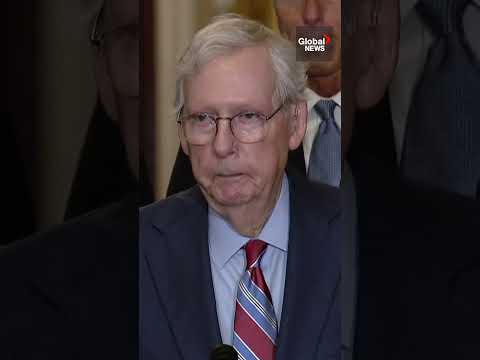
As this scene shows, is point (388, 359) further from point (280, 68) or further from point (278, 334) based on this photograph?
point (280, 68)

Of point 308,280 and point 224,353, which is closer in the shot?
point 224,353

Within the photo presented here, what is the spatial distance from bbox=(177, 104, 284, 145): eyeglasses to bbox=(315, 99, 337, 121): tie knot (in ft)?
0.27

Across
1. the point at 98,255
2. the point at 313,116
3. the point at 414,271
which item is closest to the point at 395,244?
the point at 414,271

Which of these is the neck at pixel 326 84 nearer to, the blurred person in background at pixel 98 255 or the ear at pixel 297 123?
the ear at pixel 297 123

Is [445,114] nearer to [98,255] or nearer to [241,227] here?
[241,227]

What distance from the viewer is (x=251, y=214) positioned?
4.80ft

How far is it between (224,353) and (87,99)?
52 centimetres

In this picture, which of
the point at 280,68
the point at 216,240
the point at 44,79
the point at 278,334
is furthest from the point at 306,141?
the point at 44,79

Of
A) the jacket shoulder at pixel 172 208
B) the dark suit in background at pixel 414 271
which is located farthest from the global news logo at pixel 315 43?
the jacket shoulder at pixel 172 208

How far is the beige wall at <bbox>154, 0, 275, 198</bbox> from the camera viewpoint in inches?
57.0

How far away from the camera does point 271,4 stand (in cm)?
145

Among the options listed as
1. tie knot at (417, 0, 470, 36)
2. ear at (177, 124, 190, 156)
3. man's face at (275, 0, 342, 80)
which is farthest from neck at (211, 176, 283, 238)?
tie knot at (417, 0, 470, 36)

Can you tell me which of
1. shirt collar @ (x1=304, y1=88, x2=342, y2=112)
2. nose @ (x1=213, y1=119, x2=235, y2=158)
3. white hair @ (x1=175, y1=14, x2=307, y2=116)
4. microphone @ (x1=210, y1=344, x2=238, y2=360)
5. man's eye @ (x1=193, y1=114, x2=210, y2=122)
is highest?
white hair @ (x1=175, y1=14, x2=307, y2=116)

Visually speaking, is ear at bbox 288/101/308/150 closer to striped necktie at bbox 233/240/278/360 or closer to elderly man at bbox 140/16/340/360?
elderly man at bbox 140/16/340/360
